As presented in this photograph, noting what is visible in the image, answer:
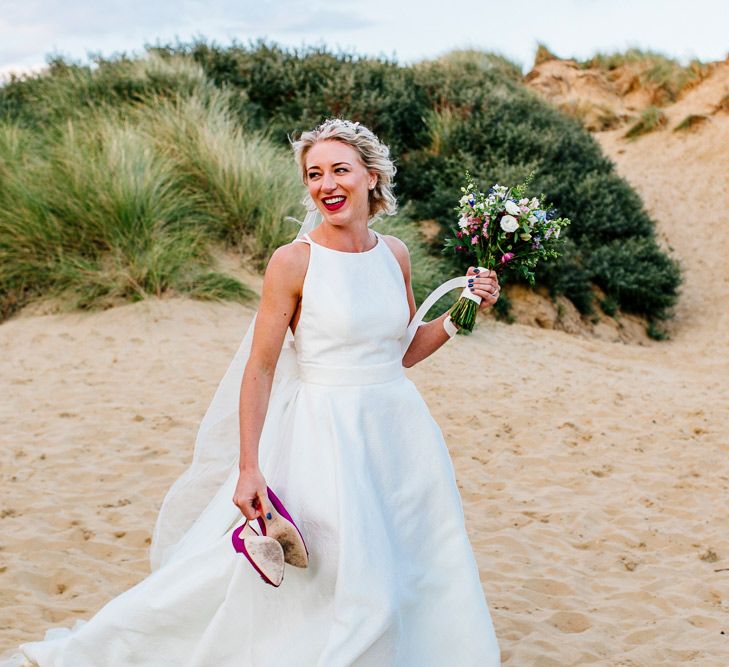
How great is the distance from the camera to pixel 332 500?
246 cm

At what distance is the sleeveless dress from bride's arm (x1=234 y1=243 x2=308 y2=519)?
5cm

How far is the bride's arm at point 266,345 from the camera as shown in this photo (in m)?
2.45

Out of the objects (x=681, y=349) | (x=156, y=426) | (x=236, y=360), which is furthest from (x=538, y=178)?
(x=236, y=360)

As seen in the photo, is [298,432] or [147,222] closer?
[298,432]

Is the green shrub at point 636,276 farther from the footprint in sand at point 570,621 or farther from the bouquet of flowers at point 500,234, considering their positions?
the bouquet of flowers at point 500,234

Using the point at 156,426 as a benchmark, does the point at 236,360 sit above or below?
above

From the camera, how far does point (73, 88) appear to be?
12734 mm

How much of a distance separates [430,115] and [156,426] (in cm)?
843

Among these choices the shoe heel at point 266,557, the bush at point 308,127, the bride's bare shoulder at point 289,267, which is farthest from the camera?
the bush at point 308,127

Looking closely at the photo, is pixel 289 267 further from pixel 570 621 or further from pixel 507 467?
pixel 507 467

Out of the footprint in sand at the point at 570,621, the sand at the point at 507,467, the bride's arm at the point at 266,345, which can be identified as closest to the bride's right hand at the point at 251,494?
the bride's arm at the point at 266,345

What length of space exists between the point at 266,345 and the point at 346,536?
56 centimetres

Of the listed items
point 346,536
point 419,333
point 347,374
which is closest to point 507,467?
point 419,333

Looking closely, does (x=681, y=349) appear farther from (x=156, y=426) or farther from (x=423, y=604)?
(x=423, y=604)
